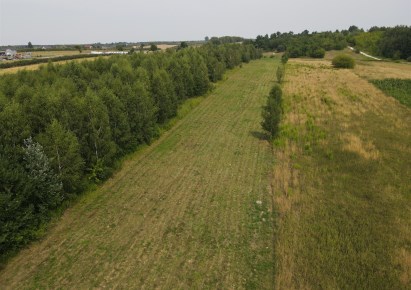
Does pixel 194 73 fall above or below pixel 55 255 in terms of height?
above

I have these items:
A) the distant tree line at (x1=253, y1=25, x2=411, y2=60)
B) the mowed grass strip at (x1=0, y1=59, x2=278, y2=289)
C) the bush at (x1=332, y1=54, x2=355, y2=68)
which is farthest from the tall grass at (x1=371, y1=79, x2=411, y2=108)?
the distant tree line at (x1=253, y1=25, x2=411, y2=60)

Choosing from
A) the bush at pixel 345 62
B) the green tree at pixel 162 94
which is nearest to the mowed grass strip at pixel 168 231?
the green tree at pixel 162 94

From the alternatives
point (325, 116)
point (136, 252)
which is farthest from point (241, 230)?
point (325, 116)

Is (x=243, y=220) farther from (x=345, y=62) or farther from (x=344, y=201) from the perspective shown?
(x=345, y=62)

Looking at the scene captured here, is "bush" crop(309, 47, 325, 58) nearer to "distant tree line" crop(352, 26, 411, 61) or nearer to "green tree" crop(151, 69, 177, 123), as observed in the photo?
"distant tree line" crop(352, 26, 411, 61)

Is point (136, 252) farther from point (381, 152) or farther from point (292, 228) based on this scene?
point (381, 152)
